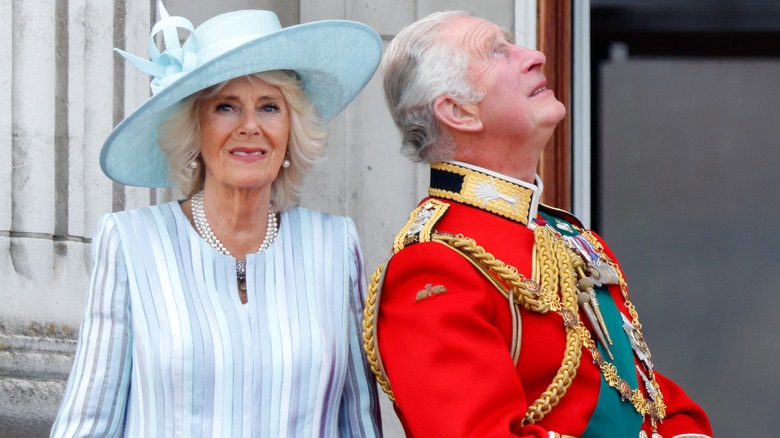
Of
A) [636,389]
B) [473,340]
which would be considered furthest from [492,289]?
[636,389]

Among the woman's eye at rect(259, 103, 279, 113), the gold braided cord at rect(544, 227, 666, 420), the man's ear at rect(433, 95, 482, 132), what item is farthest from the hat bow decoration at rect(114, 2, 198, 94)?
the gold braided cord at rect(544, 227, 666, 420)

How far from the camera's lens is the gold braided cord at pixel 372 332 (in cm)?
229

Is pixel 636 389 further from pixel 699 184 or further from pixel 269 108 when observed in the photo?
pixel 699 184

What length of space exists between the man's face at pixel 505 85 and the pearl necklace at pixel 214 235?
52cm

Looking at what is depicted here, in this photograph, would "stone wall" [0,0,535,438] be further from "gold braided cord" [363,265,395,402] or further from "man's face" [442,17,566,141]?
"gold braided cord" [363,265,395,402]

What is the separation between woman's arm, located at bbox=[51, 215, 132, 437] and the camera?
2213 millimetres

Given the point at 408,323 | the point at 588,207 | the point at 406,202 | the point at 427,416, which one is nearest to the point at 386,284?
the point at 408,323

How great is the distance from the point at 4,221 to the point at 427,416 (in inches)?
64.9

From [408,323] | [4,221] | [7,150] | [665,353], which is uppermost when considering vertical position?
[7,150]

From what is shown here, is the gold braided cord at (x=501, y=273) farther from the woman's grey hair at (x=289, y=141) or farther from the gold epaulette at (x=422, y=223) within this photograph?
the woman's grey hair at (x=289, y=141)

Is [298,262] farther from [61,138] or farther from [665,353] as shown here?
[665,353]

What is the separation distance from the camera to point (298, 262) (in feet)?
7.97

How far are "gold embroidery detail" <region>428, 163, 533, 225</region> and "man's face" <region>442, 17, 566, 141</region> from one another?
99 mm

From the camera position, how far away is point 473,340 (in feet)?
6.82
